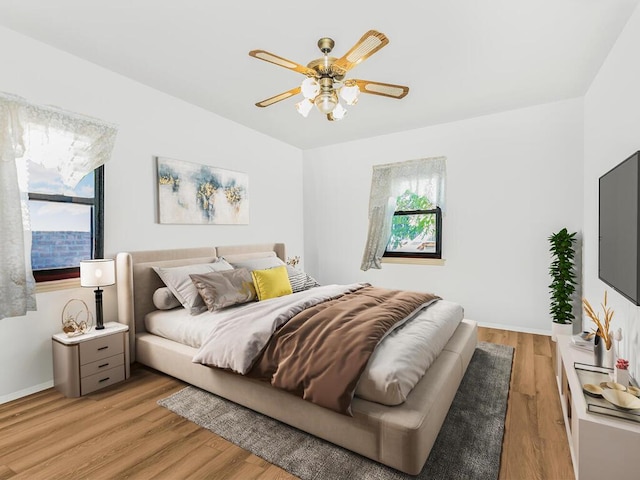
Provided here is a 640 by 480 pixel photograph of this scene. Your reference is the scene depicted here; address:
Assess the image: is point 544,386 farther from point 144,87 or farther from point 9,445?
point 144,87

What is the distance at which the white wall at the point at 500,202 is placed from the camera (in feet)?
11.9

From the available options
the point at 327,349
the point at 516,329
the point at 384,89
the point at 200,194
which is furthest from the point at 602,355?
the point at 200,194

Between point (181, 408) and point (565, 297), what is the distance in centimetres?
377

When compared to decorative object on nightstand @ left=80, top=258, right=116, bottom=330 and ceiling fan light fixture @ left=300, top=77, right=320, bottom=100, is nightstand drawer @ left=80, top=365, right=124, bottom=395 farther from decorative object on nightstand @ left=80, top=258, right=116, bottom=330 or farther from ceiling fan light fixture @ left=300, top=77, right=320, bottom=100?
ceiling fan light fixture @ left=300, top=77, right=320, bottom=100

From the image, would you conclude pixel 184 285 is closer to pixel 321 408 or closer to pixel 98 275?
pixel 98 275

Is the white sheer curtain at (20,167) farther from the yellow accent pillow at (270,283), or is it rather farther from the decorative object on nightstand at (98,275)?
the yellow accent pillow at (270,283)

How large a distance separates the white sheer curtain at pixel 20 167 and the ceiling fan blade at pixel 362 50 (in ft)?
7.31

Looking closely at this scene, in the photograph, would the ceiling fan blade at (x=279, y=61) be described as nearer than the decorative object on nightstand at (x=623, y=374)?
No

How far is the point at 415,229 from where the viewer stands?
4617mm

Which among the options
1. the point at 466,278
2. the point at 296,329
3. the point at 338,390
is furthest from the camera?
the point at 466,278

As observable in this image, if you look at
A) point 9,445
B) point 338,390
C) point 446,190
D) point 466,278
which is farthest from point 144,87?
point 466,278

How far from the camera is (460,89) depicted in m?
3.26

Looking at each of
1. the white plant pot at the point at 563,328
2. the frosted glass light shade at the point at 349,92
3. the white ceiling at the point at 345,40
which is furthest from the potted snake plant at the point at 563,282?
the frosted glass light shade at the point at 349,92

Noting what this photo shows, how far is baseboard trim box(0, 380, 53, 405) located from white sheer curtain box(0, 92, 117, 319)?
61 centimetres
